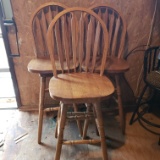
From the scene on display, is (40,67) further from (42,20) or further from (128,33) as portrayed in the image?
(128,33)

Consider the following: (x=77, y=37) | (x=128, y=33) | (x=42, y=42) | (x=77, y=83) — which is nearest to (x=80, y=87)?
(x=77, y=83)

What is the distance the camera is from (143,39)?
1569mm

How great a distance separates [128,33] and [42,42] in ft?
2.57

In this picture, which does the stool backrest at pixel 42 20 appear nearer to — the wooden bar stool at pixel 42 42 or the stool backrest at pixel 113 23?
the wooden bar stool at pixel 42 42

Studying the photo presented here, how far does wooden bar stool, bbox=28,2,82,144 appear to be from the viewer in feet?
4.09

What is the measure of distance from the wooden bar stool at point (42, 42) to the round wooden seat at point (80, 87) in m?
0.13

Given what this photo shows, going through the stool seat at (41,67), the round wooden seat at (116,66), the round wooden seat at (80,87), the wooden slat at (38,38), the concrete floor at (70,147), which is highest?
the wooden slat at (38,38)

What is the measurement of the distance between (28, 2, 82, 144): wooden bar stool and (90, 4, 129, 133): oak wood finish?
31 cm

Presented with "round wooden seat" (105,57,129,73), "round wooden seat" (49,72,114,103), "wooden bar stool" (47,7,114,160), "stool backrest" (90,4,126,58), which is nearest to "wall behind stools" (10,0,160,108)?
"stool backrest" (90,4,126,58)

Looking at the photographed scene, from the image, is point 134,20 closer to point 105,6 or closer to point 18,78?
point 105,6

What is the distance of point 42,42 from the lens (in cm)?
140

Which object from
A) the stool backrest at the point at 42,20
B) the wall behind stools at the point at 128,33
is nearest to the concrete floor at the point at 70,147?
the wall behind stools at the point at 128,33

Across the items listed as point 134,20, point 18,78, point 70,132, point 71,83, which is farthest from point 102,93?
point 18,78

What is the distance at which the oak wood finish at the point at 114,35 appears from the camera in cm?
130
